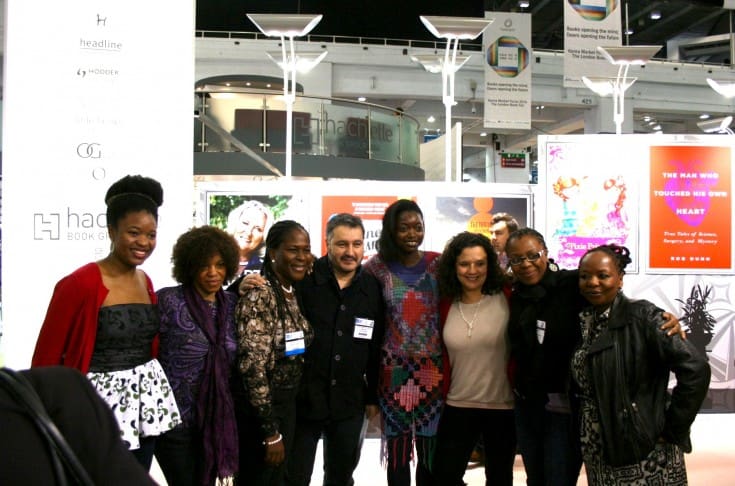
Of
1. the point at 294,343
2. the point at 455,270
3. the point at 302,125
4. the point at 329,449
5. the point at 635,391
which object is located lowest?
the point at 329,449

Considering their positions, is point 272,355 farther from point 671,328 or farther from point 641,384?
point 671,328

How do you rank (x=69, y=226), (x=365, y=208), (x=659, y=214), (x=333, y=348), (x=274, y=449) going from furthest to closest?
(x=659, y=214) → (x=365, y=208) → (x=69, y=226) → (x=333, y=348) → (x=274, y=449)

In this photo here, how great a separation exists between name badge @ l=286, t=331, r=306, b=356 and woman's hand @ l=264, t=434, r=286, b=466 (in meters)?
0.33

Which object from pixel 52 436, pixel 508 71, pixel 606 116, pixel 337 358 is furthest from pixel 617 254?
pixel 606 116

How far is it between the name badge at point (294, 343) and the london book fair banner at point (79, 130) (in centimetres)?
124

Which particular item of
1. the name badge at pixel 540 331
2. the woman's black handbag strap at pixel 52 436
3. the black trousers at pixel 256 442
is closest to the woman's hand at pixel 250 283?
the black trousers at pixel 256 442

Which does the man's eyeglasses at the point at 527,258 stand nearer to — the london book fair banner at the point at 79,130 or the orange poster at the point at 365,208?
A: the london book fair banner at the point at 79,130

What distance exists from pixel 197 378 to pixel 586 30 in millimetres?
9491

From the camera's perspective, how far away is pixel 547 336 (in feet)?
9.20

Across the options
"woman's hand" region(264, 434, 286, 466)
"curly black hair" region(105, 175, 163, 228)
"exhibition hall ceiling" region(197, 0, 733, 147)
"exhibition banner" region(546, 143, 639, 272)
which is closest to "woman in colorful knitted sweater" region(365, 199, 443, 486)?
"woman's hand" region(264, 434, 286, 466)

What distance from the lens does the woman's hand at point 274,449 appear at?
8.54 feet

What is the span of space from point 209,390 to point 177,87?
74.9 inches

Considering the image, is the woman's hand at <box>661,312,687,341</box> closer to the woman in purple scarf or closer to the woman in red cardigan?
the woman in purple scarf

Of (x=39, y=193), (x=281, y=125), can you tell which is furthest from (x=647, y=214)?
(x=281, y=125)
